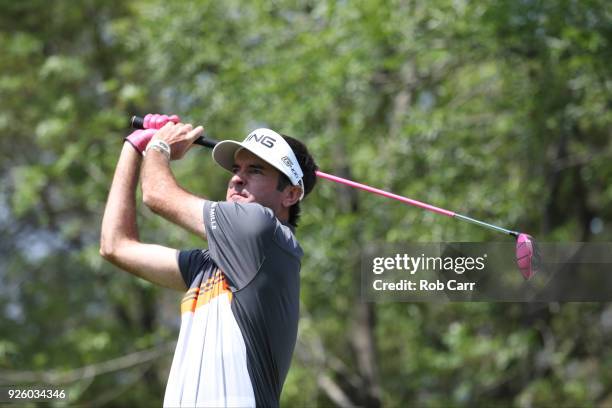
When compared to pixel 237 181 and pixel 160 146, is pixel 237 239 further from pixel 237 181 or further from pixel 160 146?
pixel 160 146

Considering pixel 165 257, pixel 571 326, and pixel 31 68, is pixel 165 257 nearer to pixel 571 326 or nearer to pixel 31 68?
pixel 571 326

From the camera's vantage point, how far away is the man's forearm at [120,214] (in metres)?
3.43

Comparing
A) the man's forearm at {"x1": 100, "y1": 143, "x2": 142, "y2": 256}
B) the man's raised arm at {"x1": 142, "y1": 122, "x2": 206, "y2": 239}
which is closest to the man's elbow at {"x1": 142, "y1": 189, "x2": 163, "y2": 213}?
the man's raised arm at {"x1": 142, "y1": 122, "x2": 206, "y2": 239}

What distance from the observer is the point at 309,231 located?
34.4 feet

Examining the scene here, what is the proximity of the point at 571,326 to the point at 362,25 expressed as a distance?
16.7ft

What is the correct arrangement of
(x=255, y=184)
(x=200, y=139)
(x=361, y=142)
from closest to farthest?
(x=255, y=184) → (x=200, y=139) → (x=361, y=142)

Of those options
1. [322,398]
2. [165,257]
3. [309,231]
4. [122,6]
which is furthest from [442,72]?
[165,257]

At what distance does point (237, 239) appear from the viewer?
3.28 m

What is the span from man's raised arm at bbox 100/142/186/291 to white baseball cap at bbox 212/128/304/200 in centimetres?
34

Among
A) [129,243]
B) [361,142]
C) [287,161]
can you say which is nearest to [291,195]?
[287,161]

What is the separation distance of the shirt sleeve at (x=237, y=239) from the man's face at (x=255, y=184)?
19 centimetres

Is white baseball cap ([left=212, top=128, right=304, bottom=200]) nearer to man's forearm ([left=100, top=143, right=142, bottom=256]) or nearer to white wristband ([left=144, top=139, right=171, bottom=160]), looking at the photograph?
white wristband ([left=144, top=139, right=171, bottom=160])

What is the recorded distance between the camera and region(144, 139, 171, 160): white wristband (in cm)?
345

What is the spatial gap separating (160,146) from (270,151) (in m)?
0.39
